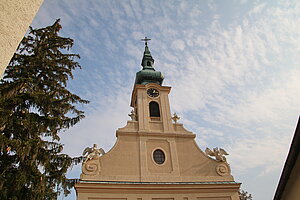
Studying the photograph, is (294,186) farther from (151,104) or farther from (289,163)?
(151,104)

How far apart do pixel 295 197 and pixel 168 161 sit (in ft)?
37.3

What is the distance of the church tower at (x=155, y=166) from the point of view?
12.8m

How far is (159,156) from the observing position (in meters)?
15.1

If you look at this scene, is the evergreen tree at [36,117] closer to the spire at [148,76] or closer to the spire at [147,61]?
the spire at [148,76]

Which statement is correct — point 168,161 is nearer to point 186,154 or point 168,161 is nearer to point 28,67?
point 186,154

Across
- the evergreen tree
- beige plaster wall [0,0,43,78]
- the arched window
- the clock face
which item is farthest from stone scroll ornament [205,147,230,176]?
beige plaster wall [0,0,43,78]

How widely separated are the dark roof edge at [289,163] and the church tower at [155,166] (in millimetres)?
9522

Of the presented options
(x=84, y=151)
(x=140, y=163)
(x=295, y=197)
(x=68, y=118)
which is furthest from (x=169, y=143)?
(x=295, y=197)

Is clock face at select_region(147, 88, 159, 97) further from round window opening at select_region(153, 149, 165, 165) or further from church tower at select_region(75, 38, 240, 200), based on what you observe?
round window opening at select_region(153, 149, 165, 165)

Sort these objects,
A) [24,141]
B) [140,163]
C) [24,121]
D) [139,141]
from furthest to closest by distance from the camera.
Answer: [139,141] → [140,163] → [24,121] → [24,141]

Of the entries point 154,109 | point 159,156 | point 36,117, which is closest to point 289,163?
point 36,117

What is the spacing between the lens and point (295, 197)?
388 centimetres

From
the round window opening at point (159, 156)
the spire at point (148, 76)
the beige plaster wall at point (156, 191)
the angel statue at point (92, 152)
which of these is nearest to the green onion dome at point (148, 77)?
the spire at point (148, 76)

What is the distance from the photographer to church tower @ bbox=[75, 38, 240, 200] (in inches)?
505
